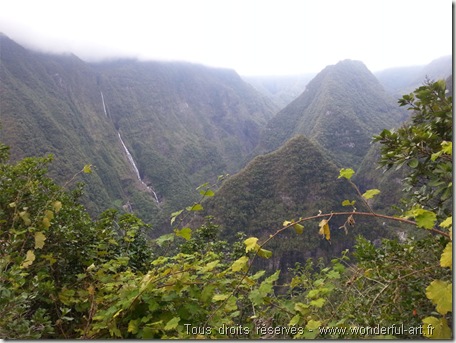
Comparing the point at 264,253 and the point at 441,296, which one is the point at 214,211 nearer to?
the point at 264,253

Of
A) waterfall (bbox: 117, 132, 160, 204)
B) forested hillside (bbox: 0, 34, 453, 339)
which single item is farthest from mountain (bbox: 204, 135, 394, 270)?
waterfall (bbox: 117, 132, 160, 204)

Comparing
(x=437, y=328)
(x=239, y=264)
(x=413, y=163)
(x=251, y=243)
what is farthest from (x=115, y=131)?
(x=437, y=328)

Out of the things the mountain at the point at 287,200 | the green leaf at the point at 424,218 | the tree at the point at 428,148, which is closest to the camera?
the green leaf at the point at 424,218

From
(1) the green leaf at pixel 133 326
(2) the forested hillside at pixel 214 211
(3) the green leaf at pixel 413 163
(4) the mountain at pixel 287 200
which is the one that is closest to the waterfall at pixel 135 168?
(2) the forested hillside at pixel 214 211

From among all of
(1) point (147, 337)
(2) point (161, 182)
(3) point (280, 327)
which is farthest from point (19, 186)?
(2) point (161, 182)

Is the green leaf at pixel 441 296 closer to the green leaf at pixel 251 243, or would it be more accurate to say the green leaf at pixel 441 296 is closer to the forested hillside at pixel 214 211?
the forested hillside at pixel 214 211

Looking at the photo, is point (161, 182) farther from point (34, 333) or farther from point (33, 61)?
point (34, 333)

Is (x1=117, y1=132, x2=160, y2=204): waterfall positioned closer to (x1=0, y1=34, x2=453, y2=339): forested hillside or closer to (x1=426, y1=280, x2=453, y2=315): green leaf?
(x1=0, y1=34, x2=453, y2=339): forested hillside
